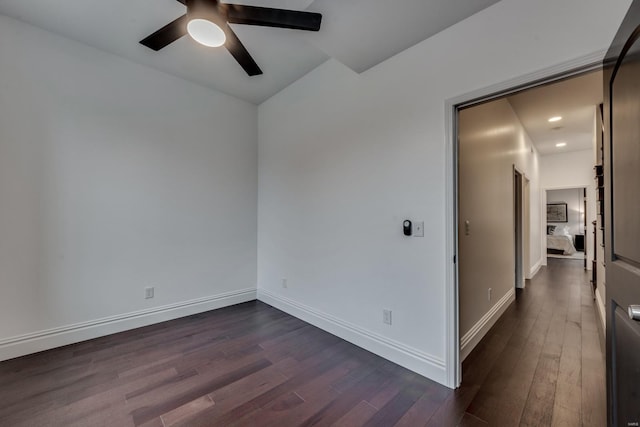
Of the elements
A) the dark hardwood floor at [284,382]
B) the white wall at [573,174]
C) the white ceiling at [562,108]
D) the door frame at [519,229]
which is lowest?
the dark hardwood floor at [284,382]

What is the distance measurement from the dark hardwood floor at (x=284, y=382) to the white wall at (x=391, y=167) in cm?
33

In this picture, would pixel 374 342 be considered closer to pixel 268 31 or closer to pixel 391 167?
pixel 391 167

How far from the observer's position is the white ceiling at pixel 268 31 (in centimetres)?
179

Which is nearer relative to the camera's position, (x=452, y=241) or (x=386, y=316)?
(x=452, y=241)

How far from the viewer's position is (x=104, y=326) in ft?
8.94

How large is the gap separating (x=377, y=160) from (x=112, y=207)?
8.91 feet

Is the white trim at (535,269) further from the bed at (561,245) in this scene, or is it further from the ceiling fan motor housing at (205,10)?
the ceiling fan motor housing at (205,10)

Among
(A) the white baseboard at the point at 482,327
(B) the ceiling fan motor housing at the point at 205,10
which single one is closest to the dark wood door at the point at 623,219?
(A) the white baseboard at the point at 482,327

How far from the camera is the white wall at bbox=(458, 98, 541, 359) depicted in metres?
2.40

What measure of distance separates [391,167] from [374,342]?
5.12 feet

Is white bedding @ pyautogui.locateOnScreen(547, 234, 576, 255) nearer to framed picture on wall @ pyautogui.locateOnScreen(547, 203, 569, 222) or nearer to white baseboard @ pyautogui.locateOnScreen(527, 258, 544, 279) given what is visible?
framed picture on wall @ pyautogui.locateOnScreen(547, 203, 569, 222)

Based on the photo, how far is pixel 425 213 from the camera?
2.08 meters

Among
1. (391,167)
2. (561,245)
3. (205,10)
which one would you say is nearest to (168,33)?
(205,10)

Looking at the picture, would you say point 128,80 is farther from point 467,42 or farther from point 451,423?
point 451,423
